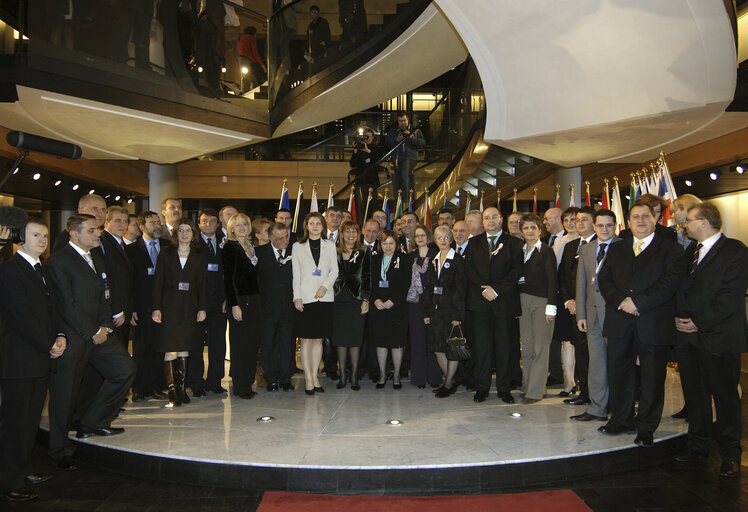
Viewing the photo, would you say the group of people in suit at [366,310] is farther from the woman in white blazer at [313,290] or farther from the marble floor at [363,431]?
the marble floor at [363,431]

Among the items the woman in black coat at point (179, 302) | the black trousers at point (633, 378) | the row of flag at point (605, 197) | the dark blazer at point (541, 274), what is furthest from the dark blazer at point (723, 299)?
the woman in black coat at point (179, 302)

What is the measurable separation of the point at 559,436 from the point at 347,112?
25.8 ft

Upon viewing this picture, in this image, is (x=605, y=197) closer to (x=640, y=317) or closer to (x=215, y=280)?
(x=640, y=317)

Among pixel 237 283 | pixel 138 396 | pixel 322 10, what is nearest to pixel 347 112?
pixel 322 10

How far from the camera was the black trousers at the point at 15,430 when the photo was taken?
10.7ft

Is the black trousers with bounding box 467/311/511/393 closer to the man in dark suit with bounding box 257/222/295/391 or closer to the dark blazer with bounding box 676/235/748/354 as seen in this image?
the dark blazer with bounding box 676/235/748/354

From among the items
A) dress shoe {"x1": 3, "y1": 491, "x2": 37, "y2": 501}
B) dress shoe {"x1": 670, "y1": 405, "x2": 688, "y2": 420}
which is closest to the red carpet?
dress shoe {"x1": 3, "y1": 491, "x2": 37, "y2": 501}

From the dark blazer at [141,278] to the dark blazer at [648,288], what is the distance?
4.03 metres

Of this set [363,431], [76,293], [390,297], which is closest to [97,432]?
[76,293]

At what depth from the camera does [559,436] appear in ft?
13.5

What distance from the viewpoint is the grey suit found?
4527 millimetres

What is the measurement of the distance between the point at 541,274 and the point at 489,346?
2.75 ft

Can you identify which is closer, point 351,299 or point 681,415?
point 681,415

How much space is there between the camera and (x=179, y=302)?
502 centimetres
